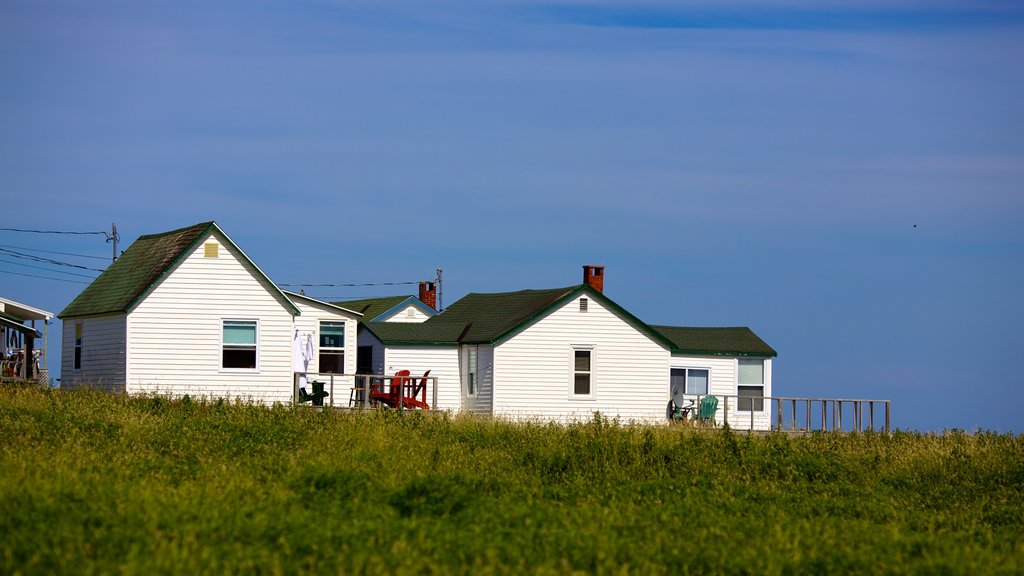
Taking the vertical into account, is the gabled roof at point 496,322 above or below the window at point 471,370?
above

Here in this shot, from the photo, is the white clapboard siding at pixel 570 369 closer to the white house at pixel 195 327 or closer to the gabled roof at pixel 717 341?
the gabled roof at pixel 717 341

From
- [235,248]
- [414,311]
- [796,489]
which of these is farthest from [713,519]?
[414,311]

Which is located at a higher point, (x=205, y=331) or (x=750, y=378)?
(x=205, y=331)

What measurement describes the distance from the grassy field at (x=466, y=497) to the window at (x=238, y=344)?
A: 5.11 metres

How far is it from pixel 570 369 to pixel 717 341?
737cm

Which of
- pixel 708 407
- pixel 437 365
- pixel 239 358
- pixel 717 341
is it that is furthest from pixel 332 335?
pixel 717 341

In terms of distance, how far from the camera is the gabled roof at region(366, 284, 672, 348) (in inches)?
1502

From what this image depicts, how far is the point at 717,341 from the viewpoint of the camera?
42.8 m

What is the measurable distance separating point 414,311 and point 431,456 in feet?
108

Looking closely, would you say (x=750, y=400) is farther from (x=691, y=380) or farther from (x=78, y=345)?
(x=78, y=345)

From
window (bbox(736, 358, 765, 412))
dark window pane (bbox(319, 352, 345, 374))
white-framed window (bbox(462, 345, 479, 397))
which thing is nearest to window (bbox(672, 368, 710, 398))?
window (bbox(736, 358, 765, 412))

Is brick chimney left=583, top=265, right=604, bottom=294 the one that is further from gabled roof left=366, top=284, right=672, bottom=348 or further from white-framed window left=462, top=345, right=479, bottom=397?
white-framed window left=462, top=345, right=479, bottom=397

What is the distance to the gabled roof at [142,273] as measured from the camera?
34.2 metres

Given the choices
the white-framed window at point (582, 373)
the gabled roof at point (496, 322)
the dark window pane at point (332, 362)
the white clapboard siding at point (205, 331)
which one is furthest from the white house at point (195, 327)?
the white-framed window at point (582, 373)
